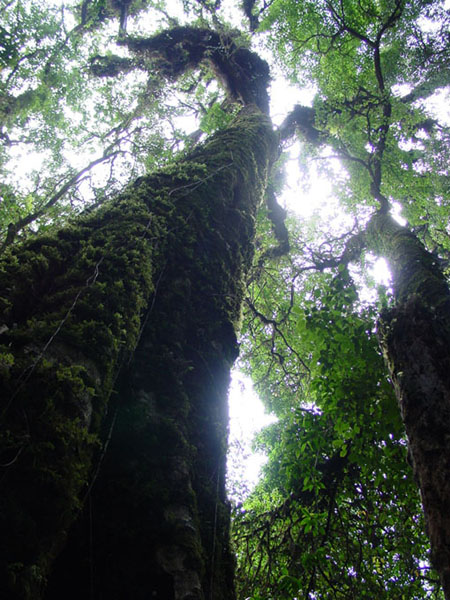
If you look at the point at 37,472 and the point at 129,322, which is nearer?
the point at 37,472

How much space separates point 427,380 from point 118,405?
7.47 ft

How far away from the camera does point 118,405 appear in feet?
6.72

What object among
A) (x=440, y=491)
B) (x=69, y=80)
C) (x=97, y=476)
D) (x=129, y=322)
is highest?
(x=69, y=80)

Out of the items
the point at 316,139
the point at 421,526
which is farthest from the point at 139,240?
the point at 316,139

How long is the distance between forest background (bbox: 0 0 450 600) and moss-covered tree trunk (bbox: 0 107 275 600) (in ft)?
0.29

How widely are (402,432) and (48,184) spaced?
409 inches

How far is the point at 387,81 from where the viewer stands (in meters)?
11.0

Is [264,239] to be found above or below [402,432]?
above

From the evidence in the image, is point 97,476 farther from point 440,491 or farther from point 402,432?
point 402,432

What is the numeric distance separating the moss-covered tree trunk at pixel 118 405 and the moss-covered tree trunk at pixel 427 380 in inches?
52.2

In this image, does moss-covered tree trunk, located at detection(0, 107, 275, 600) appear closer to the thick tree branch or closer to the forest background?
the forest background

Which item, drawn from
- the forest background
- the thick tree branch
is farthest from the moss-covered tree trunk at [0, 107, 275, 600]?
the thick tree branch

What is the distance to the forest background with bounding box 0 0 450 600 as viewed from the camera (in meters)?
3.50

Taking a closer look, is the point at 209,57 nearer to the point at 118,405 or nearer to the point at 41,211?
the point at 41,211
